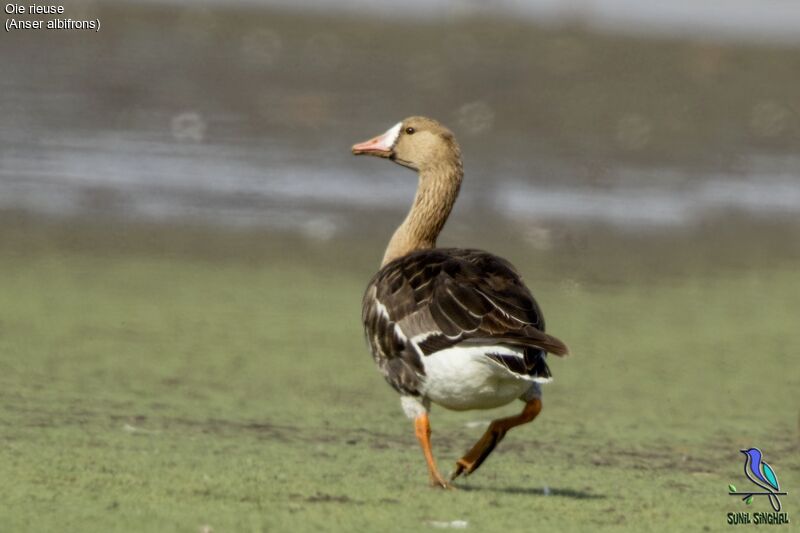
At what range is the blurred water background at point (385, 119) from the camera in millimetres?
15992

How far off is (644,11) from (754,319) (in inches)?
813

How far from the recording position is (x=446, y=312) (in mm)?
6395

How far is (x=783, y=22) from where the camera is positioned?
32.1m

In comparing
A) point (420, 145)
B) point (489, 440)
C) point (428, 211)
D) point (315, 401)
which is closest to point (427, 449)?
point (489, 440)

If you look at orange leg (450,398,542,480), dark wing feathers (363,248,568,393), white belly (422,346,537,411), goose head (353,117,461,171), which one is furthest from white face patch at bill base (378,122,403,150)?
white belly (422,346,537,411)

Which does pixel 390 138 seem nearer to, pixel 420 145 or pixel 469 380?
pixel 420 145

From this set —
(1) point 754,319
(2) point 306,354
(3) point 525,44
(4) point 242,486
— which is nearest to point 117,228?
(2) point 306,354

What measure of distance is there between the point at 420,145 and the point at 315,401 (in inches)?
60.8

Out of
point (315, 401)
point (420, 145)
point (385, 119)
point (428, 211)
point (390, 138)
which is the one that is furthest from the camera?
point (385, 119)

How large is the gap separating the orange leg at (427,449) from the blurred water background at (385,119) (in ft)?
25.9

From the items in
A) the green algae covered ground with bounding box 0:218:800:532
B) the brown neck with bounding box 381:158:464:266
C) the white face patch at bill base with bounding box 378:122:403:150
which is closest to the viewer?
the green algae covered ground with bounding box 0:218:800:532

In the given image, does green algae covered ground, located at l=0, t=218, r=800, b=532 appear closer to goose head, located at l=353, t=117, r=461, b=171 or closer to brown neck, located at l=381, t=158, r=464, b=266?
brown neck, located at l=381, t=158, r=464, b=266

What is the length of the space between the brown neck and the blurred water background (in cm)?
649

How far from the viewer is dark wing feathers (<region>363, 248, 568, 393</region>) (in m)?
6.20
